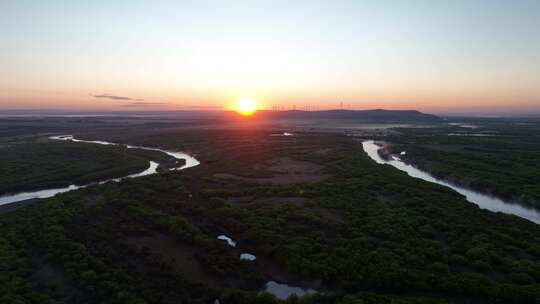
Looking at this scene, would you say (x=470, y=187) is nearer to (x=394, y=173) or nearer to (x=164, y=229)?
(x=394, y=173)

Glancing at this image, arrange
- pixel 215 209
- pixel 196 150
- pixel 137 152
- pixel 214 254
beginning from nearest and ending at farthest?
pixel 214 254
pixel 215 209
pixel 137 152
pixel 196 150

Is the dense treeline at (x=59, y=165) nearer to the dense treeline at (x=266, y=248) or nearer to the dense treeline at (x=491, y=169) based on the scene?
the dense treeline at (x=266, y=248)

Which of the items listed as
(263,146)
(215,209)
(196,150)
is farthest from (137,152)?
(215,209)

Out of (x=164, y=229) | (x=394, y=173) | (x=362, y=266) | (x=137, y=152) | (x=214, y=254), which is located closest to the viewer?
(x=362, y=266)

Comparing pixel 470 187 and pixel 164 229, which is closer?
pixel 164 229

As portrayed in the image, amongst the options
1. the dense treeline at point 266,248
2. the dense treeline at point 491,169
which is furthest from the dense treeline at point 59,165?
the dense treeline at point 491,169
